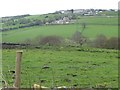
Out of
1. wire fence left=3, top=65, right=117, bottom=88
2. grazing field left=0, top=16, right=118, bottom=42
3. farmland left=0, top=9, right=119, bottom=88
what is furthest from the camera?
grazing field left=0, top=16, right=118, bottom=42

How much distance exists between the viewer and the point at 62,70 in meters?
17.5

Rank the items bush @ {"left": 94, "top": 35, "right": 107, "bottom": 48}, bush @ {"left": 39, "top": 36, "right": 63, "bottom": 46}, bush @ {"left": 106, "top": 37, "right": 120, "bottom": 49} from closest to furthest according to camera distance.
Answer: bush @ {"left": 106, "top": 37, "right": 120, "bottom": 49}
bush @ {"left": 94, "top": 35, "right": 107, "bottom": 48}
bush @ {"left": 39, "top": 36, "right": 63, "bottom": 46}

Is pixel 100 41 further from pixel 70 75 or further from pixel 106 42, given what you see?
pixel 70 75

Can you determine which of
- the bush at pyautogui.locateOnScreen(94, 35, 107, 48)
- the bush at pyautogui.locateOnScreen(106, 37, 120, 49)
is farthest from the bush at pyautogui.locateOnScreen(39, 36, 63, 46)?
the bush at pyautogui.locateOnScreen(106, 37, 120, 49)

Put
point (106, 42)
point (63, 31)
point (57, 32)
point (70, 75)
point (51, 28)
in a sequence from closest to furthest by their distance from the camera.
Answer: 1. point (70, 75)
2. point (106, 42)
3. point (57, 32)
4. point (63, 31)
5. point (51, 28)

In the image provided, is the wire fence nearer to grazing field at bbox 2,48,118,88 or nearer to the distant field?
grazing field at bbox 2,48,118,88

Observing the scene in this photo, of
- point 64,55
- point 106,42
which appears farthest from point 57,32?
point 64,55

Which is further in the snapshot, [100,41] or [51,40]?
[51,40]

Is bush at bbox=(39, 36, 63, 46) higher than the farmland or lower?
lower

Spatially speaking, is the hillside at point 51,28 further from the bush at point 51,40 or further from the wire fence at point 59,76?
the wire fence at point 59,76

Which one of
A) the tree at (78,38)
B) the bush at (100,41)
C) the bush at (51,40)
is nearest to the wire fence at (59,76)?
the bush at (100,41)

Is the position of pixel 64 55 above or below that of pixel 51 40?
above

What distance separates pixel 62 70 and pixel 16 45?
13526mm

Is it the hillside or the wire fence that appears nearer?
the wire fence
